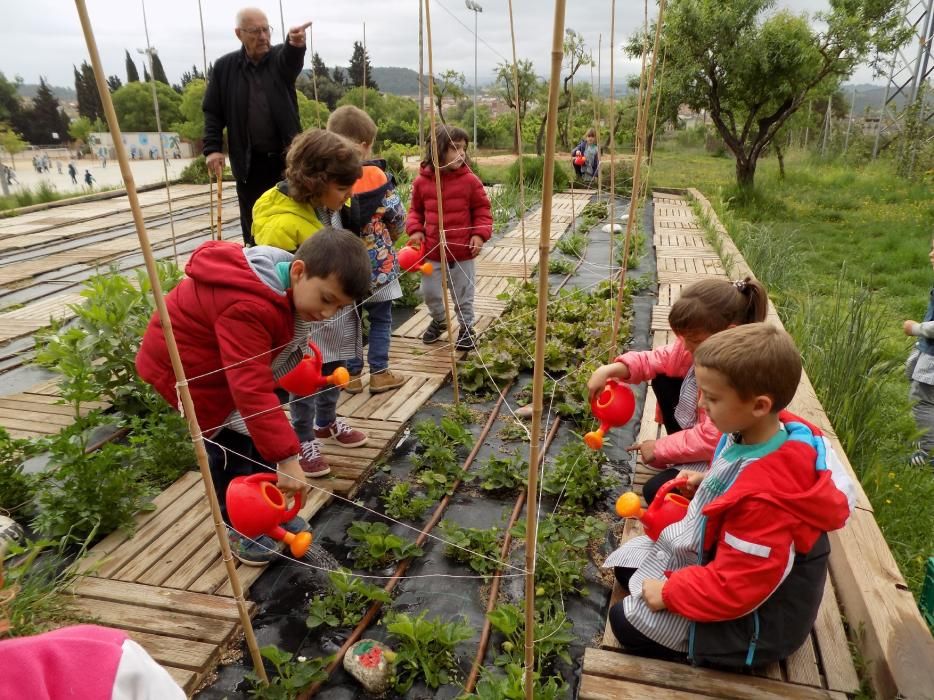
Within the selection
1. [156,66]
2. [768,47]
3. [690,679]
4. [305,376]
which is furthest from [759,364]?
[156,66]

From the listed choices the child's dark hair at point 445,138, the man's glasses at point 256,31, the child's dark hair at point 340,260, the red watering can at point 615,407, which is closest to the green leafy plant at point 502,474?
the red watering can at point 615,407

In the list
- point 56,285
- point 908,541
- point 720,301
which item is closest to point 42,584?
point 720,301

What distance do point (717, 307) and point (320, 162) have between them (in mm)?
1323

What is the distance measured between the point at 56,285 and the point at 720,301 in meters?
4.92

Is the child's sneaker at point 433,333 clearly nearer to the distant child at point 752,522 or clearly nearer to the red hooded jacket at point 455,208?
the red hooded jacket at point 455,208

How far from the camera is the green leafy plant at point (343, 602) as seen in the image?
5.55ft

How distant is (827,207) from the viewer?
8.76m

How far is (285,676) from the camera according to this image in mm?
1530

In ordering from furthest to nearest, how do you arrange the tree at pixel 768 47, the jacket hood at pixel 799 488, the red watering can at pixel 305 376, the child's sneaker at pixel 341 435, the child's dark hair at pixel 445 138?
the tree at pixel 768 47, the child's dark hair at pixel 445 138, the child's sneaker at pixel 341 435, the red watering can at pixel 305 376, the jacket hood at pixel 799 488

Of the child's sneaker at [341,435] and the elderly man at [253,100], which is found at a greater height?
the elderly man at [253,100]

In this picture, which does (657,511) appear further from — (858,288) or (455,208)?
(858,288)

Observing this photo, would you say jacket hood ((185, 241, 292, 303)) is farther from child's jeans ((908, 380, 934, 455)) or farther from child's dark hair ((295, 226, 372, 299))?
child's jeans ((908, 380, 934, 455))

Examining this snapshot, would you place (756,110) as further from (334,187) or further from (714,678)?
(714,678)

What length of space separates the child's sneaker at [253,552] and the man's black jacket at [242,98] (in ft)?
7.75
